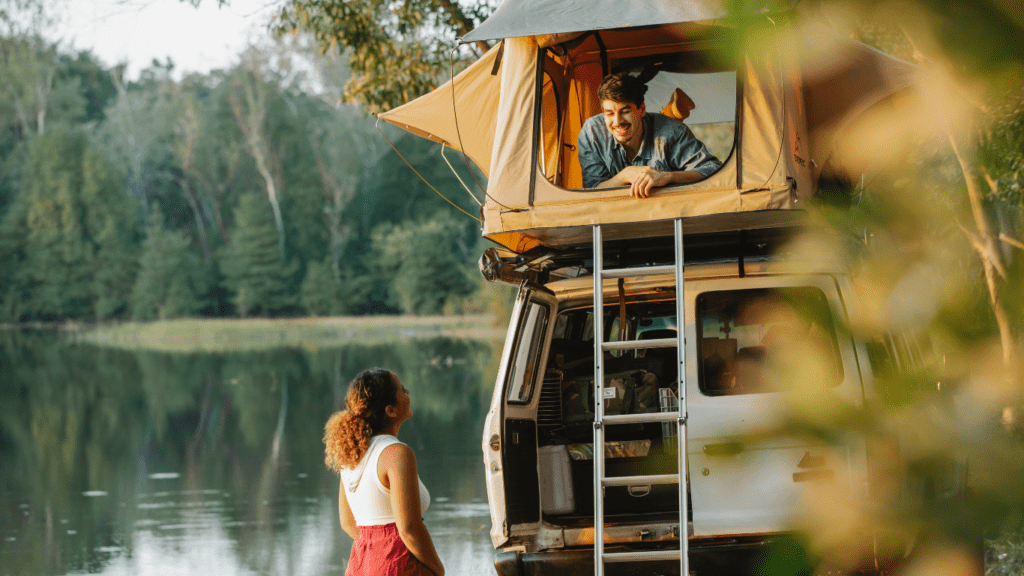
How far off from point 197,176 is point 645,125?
58.4 metres

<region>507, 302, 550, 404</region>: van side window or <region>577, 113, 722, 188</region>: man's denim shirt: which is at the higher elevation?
<region>577, 113, 722, 188</region>: man's denim shirt

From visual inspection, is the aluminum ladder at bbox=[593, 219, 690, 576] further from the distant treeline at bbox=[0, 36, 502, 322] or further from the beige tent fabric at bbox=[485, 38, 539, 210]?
the distant treeline at bbox=[0, 36, 502, 322]

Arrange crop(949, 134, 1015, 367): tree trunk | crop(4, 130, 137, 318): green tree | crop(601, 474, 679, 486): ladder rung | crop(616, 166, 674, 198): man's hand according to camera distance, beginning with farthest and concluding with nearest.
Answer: crop(4, 130, 137, 318): green tree → crop(616, 166, 674, 198): man's hand → crop(601, 474, 679, 486): ladder rung → crop(949, 134, 1015, 367): tree trunk

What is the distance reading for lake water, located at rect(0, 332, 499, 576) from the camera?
35.3 feet

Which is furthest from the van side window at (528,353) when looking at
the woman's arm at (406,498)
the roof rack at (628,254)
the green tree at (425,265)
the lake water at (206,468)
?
the green tree at (425,265)

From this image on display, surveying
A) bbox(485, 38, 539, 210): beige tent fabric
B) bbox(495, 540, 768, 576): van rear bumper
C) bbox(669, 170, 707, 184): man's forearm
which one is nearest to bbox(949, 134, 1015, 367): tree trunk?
bbox(495, 540, 768, 576): van rear bumper

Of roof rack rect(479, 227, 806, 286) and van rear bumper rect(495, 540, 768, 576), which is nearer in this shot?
van rear bumper rect(495, 540, 768, 576)

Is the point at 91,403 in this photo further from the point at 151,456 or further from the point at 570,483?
the point at 570,483

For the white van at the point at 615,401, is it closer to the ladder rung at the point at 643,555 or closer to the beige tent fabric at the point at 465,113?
the ladder rung at the point at 643,555

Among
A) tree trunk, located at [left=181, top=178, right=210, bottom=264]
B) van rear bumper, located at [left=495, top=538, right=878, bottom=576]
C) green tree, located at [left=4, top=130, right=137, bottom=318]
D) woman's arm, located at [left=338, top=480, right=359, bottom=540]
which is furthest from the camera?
tree trunk, located at [left=181, top=178, right=210, bottom=264]

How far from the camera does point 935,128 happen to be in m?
0.60

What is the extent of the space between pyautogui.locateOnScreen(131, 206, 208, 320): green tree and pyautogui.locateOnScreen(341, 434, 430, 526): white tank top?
55881 millimetres

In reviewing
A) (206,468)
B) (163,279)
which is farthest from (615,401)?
(163,279)

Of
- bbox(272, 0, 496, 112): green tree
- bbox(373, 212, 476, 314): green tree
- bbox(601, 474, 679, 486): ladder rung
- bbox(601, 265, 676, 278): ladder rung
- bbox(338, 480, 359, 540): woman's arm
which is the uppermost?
bbox(373, 212, 476, 314): green tree
